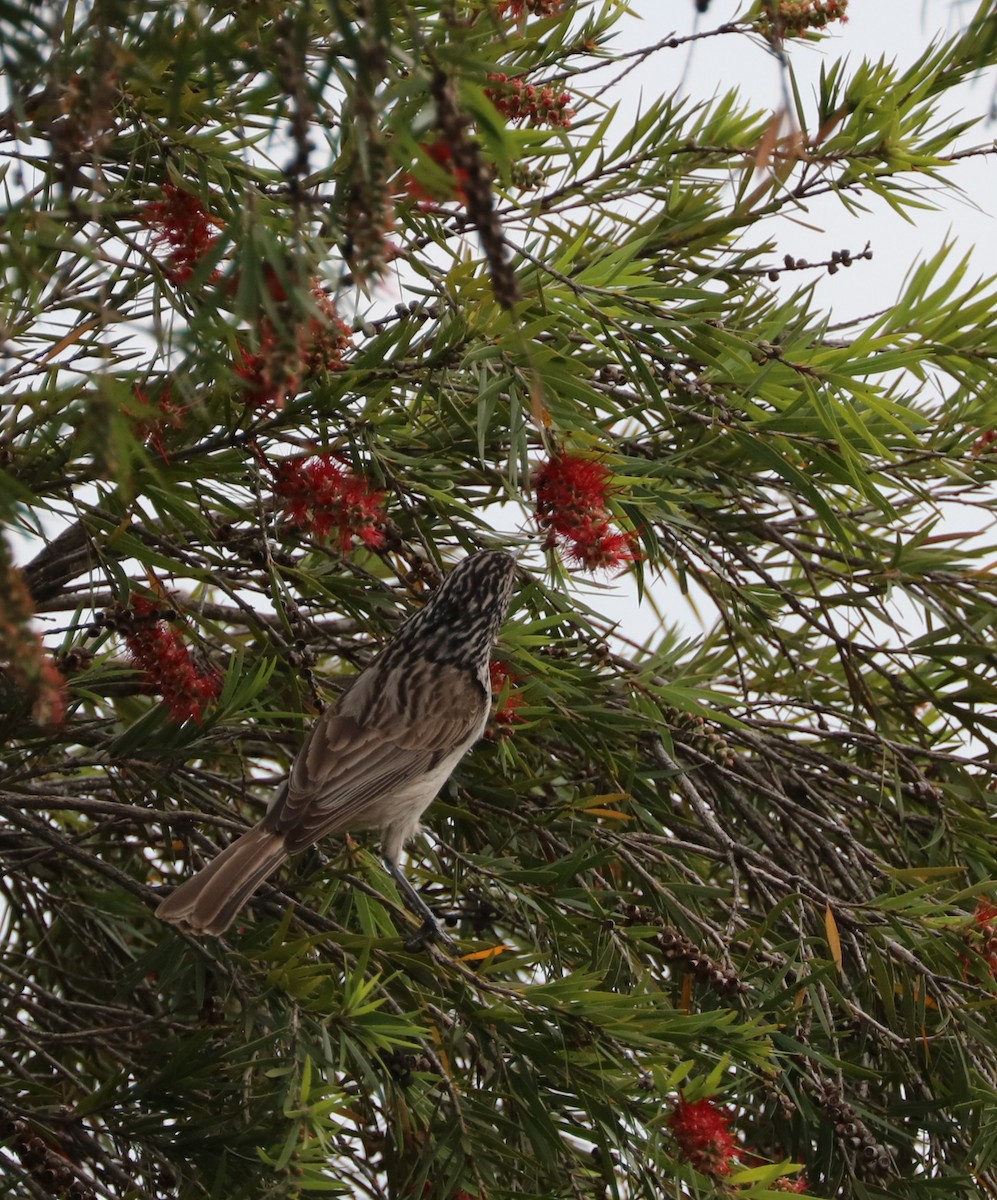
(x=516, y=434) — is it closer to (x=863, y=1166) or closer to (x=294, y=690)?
(x=294, y=690)

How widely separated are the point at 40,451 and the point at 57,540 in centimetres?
86

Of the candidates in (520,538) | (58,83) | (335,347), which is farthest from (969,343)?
(58,83)

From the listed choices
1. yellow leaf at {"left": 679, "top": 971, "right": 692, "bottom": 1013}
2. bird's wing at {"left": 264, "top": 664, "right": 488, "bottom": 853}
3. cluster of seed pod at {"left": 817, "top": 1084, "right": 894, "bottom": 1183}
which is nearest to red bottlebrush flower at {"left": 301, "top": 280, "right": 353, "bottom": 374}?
bird's wing at {"left": 264, "top": 664, "right": 488, "bottom": 853}

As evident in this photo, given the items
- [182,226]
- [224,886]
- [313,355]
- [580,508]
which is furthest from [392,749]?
[182,226]

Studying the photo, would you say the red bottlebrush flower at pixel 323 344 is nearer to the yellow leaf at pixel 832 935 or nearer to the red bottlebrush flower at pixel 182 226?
the red bottlebrush flower at pixel 182 226

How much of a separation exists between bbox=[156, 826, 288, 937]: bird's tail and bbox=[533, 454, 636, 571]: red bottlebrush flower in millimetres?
859

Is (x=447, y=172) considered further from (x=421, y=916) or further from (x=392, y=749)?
(x=392, y=749)

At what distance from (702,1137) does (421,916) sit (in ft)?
2.97

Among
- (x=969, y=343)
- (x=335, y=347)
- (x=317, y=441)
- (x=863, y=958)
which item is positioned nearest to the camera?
(x=335, y=347)

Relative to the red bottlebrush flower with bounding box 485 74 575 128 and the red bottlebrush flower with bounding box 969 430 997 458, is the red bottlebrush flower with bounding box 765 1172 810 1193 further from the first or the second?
the red bottlebrush flower with bounding box 485 74 575 128

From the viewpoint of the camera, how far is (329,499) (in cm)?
234

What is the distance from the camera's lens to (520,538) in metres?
2.77

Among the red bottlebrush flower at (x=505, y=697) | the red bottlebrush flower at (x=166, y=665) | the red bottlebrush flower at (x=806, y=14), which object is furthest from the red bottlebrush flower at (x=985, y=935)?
the red bottlebrush flower at (x=806, y=14)

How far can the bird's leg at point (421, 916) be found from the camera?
7.96ft
